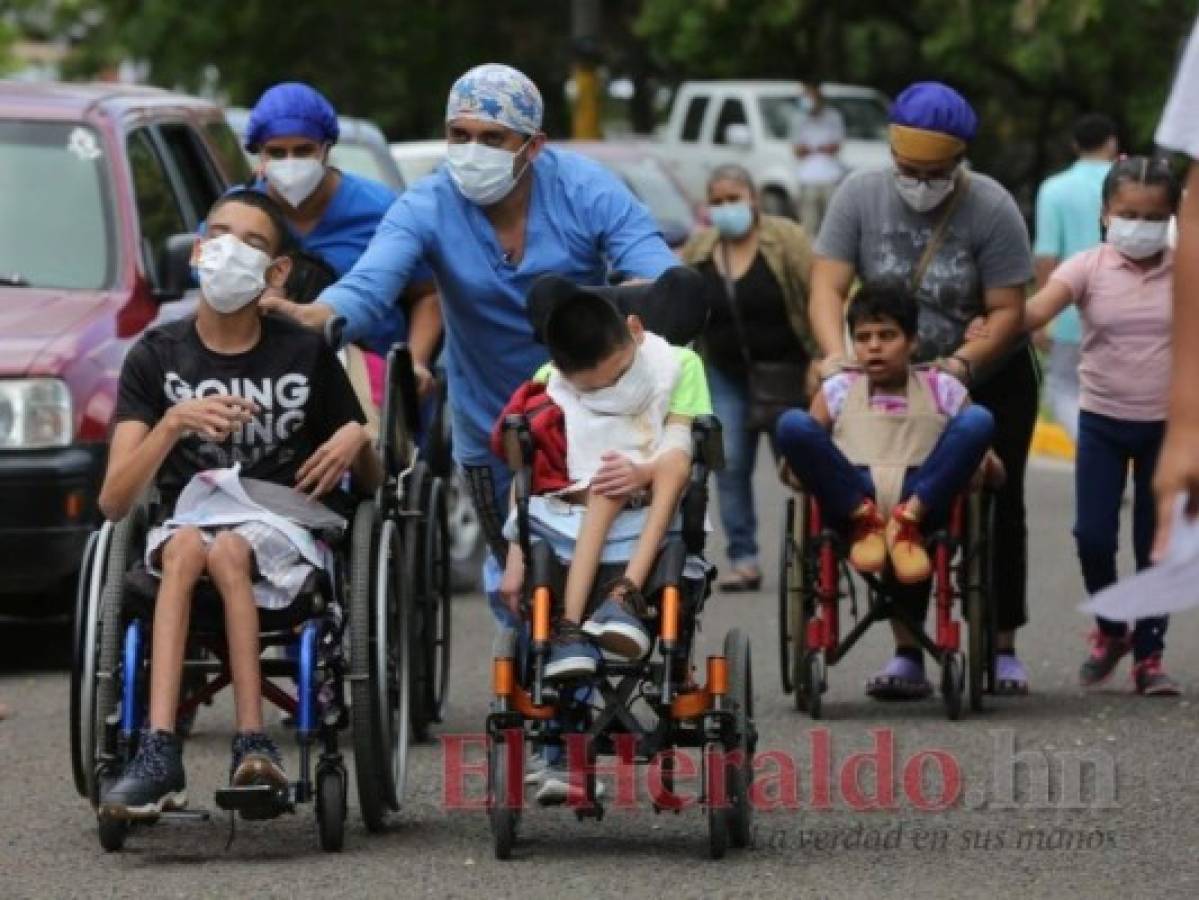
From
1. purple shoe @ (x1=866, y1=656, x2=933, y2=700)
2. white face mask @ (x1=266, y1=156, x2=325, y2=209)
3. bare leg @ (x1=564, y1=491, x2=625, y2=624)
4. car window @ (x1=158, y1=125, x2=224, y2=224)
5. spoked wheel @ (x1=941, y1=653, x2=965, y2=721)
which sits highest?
white face mask @ (x1=266, y1=156, x2=325, y2=209)

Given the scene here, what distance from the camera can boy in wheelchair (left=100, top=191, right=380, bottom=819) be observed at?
7711 millimetres

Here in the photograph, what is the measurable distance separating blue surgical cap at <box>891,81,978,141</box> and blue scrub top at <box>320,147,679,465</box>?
5.92ft

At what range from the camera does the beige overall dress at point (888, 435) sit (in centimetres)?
1013

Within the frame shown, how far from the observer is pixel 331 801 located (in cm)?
782

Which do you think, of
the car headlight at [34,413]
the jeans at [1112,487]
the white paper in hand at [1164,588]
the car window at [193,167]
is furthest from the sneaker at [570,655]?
the car window at [193,167]

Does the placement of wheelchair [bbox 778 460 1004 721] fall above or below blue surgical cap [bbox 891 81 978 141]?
below

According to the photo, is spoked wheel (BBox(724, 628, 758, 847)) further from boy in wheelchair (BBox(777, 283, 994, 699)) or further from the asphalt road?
boy in wheelchair (BBox(777, 283, 994, 699))

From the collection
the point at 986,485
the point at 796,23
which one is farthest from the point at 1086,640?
the point at 796,23

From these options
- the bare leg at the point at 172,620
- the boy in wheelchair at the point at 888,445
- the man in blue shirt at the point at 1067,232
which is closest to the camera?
the bare leg at the point at 172,620

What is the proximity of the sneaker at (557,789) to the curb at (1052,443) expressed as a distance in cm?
1282

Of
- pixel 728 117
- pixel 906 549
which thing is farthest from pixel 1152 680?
pixel 728 117

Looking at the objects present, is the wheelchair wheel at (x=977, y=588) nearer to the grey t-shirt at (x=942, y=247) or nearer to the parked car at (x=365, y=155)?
the grey t-shirt at (x=942, y=247)

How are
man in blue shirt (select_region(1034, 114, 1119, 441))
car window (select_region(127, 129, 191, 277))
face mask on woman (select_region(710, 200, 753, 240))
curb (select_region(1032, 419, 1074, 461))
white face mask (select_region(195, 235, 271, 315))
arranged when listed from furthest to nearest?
curb (select_region(1032, 419, 1074, 461)) → man in blue shirt (select_region(1034, 114, 1119, 441)) → face mask on woman (select_region(710, 200, 753, 240)) → car window (select_region(127, 129, 191, 277)) → white face mask (select_region(195, 235, 271, 315))

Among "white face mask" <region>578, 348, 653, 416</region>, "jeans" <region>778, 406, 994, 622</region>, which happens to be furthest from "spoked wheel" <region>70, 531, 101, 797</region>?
"jeans" <region>778, 406, 994, 622</region>
